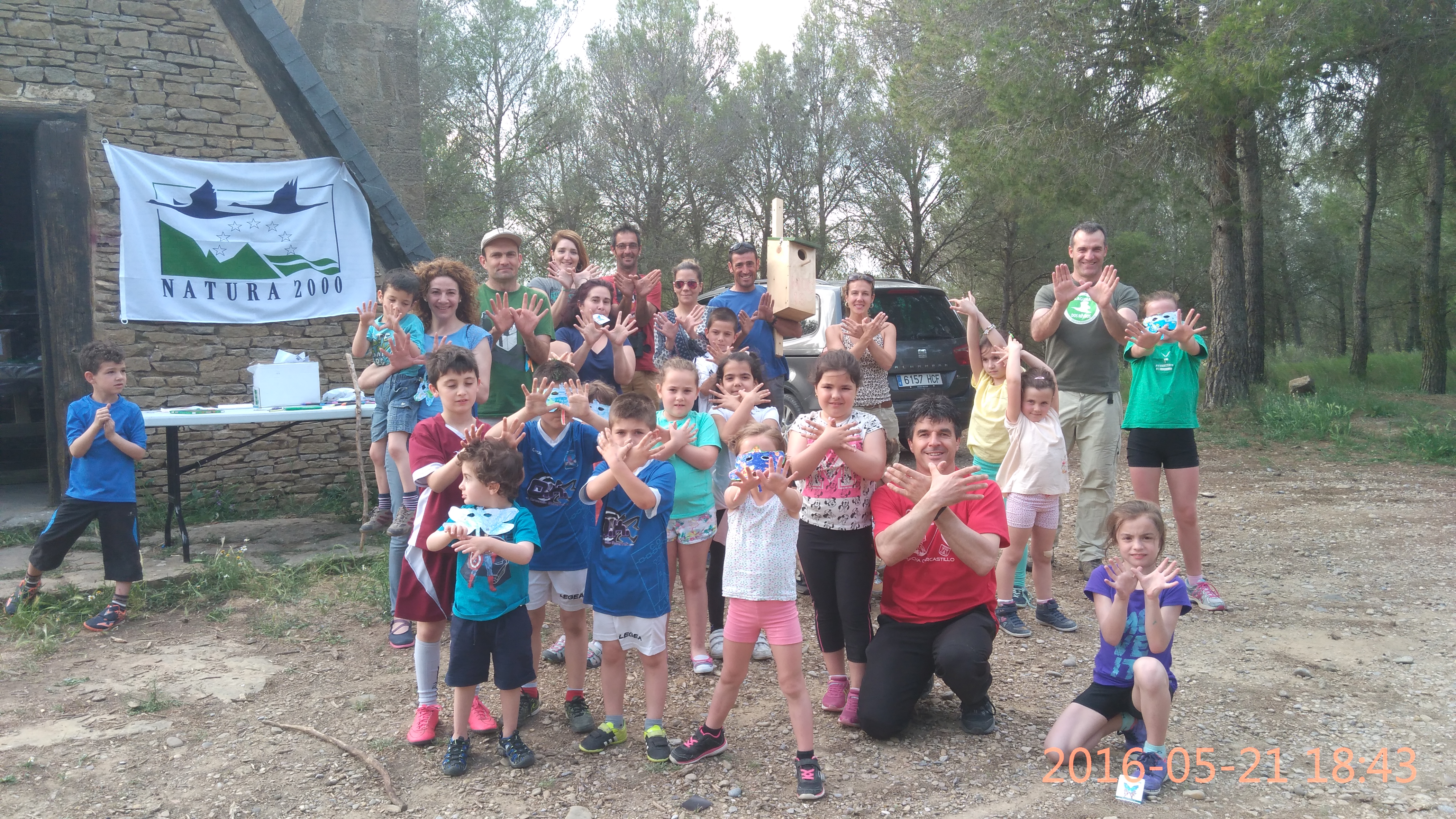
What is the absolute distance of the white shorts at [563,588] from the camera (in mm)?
3332

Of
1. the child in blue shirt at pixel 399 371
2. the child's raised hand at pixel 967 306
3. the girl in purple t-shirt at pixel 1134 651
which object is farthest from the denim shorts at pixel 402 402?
the girl in purple t-shirt at pixel 1134 651

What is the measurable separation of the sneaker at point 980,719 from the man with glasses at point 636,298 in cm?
213

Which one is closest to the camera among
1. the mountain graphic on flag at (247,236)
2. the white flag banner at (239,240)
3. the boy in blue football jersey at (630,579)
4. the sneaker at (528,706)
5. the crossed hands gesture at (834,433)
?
the crossed hands gesture at (834,433)

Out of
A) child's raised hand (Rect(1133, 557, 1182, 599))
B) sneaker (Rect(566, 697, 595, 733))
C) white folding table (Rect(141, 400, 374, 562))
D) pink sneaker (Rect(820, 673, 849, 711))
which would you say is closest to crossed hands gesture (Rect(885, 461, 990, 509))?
child's raised hand (Rect(1133, 557, 1182, 599))

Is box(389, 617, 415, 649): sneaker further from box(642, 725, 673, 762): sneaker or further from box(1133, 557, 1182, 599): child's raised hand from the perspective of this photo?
box(1133, 557, 1182, 599): child's raised hand

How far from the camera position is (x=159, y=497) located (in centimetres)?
684

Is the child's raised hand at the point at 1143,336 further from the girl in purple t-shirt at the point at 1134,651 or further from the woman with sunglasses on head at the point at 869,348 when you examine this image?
the girl in purple t-shirt at the point at 1134,651

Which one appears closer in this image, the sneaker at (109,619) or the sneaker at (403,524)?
the sneaker at (403,524)

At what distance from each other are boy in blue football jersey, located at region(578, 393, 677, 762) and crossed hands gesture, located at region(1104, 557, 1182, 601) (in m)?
1.46

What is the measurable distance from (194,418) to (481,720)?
11.1 ft

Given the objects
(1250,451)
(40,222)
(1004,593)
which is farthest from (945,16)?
(40,222)

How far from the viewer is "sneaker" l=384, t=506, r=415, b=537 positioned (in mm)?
4219

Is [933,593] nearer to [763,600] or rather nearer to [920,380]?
[763,600]

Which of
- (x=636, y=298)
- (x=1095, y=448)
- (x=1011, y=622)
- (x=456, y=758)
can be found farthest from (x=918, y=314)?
(x=456, y=758)
